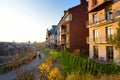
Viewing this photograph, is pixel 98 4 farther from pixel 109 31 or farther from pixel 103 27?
pixel 109 31

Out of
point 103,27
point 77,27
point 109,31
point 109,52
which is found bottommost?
point 109,52

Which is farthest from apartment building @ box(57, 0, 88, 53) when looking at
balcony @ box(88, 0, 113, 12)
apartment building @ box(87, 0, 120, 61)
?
balcony @ box(88, 0, 113, 12)

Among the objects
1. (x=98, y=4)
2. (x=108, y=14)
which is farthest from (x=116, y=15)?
(x=98, y=4)

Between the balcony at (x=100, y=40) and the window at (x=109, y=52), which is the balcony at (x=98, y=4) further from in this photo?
the window at (x=109, y=52)

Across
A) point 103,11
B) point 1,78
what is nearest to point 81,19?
point 103,11

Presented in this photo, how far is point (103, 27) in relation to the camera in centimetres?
2738

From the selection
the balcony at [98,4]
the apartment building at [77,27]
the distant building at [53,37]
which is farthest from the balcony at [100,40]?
the distant building at [53,37]

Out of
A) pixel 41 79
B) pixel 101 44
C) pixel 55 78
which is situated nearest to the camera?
pixel 55 78

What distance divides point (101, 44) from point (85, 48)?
1311cm

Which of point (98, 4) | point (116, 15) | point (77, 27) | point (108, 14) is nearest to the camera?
point (116, 15)

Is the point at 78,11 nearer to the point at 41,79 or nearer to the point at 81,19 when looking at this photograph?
the point at 81,19

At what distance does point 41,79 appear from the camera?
748 cm

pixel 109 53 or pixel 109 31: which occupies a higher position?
pixel 109 31

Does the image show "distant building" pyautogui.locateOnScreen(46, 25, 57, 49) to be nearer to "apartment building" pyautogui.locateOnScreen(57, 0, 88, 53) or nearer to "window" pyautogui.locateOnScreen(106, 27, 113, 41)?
"apartment building" pyautogui.locateOnScreen(57, 0, 88, 53)
